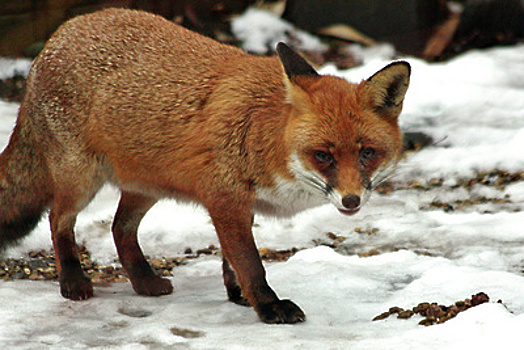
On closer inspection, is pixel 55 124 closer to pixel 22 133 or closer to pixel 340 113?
pixel 22 133

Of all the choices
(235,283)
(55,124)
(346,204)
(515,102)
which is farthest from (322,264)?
(515,102)

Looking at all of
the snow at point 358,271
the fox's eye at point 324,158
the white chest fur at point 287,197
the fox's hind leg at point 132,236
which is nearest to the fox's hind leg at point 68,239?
the snow at point 358,271

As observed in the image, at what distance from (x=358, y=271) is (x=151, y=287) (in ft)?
4.71

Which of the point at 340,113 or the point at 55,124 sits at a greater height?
the point at 340,113

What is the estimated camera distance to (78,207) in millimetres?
4781

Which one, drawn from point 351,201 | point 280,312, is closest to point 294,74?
point 351,201

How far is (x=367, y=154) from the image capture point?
392cm

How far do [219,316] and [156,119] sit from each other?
4.18 feet

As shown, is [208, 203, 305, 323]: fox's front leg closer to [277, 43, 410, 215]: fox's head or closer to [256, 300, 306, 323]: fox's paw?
[256, 300, 306, 323]: fox's paw

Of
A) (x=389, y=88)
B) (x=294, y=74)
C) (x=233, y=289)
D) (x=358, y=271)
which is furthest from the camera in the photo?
(x=358, y=271)

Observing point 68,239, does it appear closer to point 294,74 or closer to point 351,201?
point 294,74

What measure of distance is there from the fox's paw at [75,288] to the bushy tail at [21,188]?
0.60 meters

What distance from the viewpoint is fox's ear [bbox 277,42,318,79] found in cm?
414

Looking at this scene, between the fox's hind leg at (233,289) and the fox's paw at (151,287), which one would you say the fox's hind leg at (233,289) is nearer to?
the fox's hind leg at (233,289)
